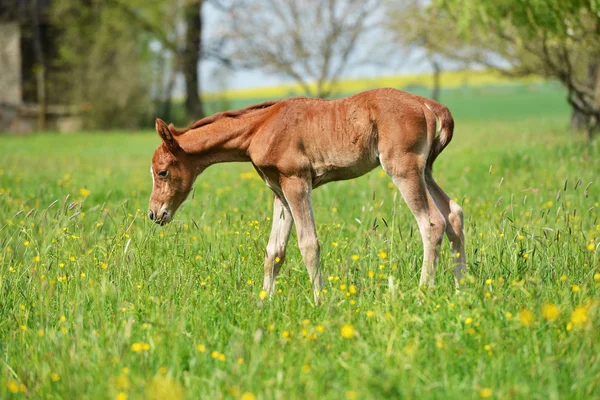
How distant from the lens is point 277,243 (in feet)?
18.1

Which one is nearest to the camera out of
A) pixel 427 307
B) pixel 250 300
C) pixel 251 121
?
pixel 427 307

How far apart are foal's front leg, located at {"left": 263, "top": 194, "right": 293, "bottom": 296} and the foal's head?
2.33ft

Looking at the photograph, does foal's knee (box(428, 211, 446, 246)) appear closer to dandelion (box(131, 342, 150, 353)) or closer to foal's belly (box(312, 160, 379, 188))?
foal's belly (box(312, 160, 379, 188))

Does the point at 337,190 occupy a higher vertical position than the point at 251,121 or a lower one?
lower

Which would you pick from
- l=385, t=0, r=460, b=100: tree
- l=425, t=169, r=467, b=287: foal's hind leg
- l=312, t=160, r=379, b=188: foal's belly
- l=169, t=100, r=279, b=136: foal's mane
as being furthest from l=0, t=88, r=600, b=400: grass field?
l=385, t=0, r=460, b=100: tree

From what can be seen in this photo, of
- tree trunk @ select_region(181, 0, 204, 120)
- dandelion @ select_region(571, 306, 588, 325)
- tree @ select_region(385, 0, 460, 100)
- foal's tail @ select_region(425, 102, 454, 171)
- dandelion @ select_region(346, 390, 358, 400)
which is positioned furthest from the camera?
tree trunk @ select_region(181, 0, 204, 120)

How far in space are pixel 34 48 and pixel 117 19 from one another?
4.52 metres

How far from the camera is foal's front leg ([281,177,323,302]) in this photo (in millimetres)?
5109

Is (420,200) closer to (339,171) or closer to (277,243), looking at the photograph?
(339,171)

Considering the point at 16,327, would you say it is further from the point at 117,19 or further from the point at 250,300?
the point at 117,19

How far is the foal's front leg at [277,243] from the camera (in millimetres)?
5414

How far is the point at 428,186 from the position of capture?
5.51 meters

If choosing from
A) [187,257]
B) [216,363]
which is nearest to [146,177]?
[187,257]

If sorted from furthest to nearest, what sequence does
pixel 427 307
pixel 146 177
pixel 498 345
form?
pixel 146 177 < pixel 427 307 < pixel 498 345
